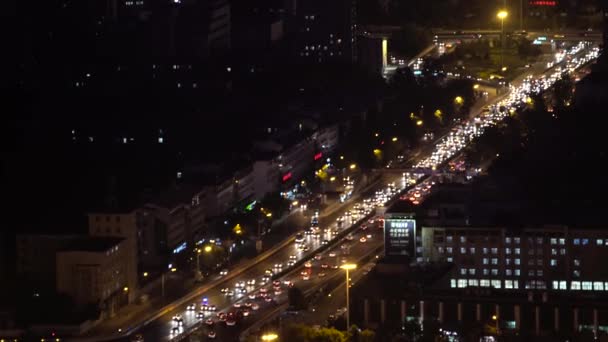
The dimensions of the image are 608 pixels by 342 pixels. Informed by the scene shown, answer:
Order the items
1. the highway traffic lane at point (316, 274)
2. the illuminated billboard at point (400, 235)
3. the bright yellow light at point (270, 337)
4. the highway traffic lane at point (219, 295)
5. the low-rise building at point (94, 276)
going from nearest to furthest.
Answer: the bright yellow light at point (270, 337) < the highway traffic lane at point (316, 274) < the highway traffic lane at point (219, 295) < the low-rise building at point (94, 276) < the illuminated billboard at point (400, 235)

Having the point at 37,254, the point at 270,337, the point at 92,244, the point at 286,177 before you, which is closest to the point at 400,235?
the point at 92,244

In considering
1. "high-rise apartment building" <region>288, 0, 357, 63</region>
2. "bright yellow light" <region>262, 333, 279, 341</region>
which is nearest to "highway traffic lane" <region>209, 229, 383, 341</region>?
"bright yellow light" <region>262, 333, 279, 341</region>

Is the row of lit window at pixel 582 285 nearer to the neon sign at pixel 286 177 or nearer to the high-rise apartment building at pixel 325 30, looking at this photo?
the neon sign at pixel 286 177

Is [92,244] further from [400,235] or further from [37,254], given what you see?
[400,235]

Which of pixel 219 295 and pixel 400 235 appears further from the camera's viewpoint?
pixel 400 235

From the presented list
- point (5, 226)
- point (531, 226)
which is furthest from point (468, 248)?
point (5, 226)

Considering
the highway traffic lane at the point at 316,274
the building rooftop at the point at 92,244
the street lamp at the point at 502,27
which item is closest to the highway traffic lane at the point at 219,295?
the highway traffic lane at the point at 316,274

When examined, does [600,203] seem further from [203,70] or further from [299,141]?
[203,70]
